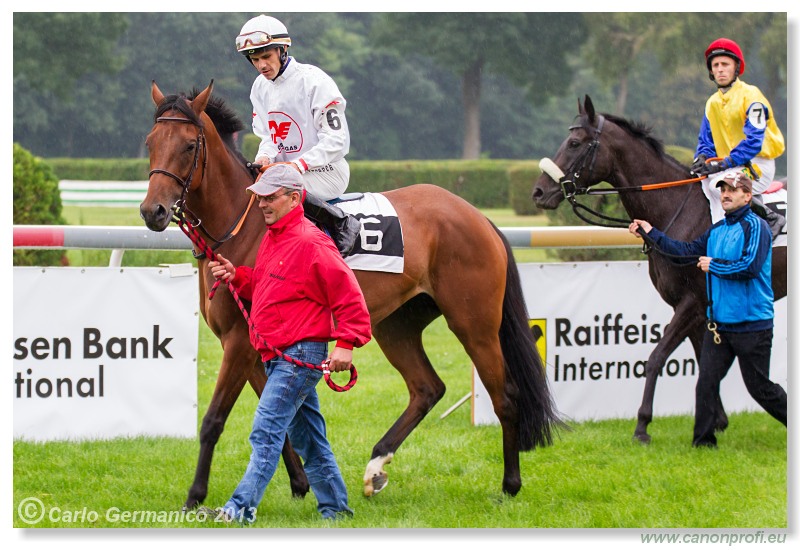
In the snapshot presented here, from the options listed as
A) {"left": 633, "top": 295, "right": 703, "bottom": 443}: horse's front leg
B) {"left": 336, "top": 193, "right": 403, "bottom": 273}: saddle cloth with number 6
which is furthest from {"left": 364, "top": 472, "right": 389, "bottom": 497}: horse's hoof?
{"left": 633, "top": 295, "right": 703, "bottom": 443}: horse's front leg

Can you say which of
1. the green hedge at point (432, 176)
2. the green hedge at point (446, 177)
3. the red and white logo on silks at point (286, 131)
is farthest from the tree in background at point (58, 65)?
the red and white logo on silks at point (286, 131)

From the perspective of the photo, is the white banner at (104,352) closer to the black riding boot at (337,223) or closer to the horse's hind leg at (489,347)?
the black riding boot at (337,223)

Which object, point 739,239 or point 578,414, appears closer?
point 739,239

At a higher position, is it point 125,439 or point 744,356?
point 744,356

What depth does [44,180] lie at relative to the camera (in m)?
12.2

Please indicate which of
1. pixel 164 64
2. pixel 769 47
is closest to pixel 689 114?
pixel 769 47

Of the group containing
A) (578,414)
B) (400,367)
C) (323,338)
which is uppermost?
(323,338)

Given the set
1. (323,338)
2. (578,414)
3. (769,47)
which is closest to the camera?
(323,338)

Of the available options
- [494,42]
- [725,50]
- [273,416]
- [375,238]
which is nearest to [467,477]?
[375,238]

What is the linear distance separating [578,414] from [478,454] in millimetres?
1382

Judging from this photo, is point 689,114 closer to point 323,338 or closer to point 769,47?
point 769,47

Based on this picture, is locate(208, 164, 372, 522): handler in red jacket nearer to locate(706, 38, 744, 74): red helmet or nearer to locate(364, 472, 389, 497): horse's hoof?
locate(364, 472, 389, 497): horse's hoof

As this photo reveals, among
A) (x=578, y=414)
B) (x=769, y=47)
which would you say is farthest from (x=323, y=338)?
(x=769, y=47)

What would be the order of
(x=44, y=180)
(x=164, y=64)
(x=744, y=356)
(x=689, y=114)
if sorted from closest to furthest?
1. (x=744, y=356)
2. (x=44, y=180)
3. (x=164, y=64)
4. (x=689, y=114)
